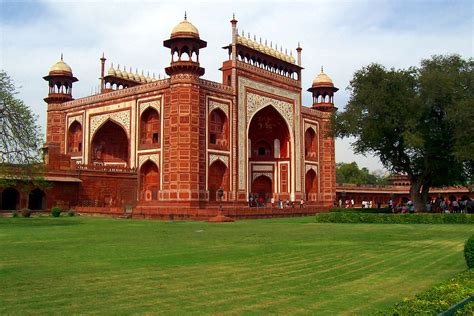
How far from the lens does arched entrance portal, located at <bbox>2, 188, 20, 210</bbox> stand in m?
30.7

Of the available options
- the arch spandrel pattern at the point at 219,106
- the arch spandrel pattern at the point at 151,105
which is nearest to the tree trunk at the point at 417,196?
the arch spandrel pattern at the point at 219,106

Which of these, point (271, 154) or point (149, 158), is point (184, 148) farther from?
point (271, 154)

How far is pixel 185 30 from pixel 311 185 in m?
17.9

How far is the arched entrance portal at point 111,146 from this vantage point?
39719 mm

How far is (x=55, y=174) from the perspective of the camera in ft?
106

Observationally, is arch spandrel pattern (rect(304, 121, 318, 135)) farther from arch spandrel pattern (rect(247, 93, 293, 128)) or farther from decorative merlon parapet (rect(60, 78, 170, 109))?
decorative merlon parapet (rect(60, 78, 170, 109))

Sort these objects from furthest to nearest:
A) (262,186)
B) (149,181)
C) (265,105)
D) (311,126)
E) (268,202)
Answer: (311,126) → (262,186) → (268,202) → (265,105) → (149,181)

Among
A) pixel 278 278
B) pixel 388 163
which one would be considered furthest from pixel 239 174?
pixel 278 278

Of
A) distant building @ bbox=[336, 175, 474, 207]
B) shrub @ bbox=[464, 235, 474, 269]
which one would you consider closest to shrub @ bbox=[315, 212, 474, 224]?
shrub @ bbox=[464, 235, 474, 269]

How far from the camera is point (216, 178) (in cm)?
3444

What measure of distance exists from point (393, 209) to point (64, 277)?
26.8 meters

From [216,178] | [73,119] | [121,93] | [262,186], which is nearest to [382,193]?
[262,186]

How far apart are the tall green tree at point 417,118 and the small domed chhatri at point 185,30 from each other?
10.3 meters

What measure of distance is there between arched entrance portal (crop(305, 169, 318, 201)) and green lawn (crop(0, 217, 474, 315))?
30185 millimetres
